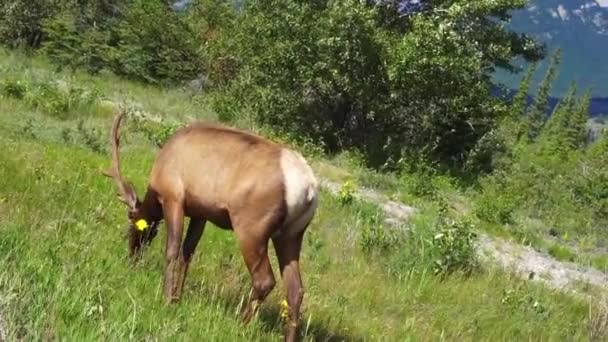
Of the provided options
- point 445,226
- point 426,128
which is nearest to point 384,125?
point 426,128

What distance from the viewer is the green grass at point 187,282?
3725 millimetres

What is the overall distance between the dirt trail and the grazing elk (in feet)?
16.6

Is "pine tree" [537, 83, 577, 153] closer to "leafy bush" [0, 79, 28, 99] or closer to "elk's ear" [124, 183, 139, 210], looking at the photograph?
"leafy bush" [0, 79, 28, 99]

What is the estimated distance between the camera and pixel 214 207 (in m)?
4.89

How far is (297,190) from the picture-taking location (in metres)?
4.66

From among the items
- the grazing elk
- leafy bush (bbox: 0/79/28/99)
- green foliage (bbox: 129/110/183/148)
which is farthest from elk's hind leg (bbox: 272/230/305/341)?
leafy bush (bbox: 0/79/28/99)

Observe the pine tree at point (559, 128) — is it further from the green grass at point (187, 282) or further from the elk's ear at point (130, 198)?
the elk's ear at point (130, 198)

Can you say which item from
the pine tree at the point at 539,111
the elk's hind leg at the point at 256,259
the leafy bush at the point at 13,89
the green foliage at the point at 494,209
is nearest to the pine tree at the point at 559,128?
the pine tree at the point at 539,111

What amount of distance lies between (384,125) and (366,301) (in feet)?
37.6

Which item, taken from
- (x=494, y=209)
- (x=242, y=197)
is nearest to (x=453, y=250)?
(x=242, y=197)

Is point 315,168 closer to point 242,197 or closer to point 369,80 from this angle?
point 369,80

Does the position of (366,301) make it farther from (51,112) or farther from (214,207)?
(51,112)

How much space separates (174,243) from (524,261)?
22.9ft

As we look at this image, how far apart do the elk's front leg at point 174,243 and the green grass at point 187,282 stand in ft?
0.43
